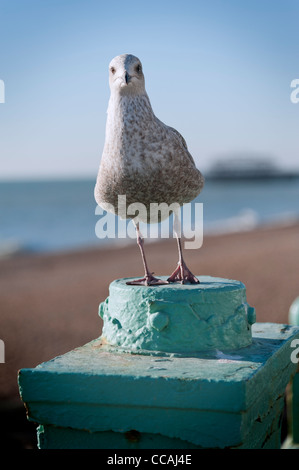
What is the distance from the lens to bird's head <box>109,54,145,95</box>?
2.65 metres

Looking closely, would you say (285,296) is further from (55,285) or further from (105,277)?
(55,285)

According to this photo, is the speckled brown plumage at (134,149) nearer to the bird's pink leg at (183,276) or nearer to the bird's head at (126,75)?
the bird's head at (126,75)

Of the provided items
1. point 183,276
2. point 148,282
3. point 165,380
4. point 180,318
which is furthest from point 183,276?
point 165,380

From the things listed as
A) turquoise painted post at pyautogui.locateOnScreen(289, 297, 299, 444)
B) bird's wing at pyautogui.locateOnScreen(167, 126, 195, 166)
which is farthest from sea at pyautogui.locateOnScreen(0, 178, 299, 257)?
bird's wing at pyautogui.locateOnScreen(167, 126, 195, 166)

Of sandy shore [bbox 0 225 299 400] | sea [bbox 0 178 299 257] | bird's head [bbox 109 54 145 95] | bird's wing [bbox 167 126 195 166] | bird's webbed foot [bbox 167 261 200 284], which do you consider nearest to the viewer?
bird's head [bbox 109 54 145 95]

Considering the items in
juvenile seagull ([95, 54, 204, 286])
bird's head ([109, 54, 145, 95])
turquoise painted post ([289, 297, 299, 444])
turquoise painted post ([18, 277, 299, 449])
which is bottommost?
turquoise painted post ([289, 297, 299, 444])

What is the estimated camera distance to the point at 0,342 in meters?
7.83

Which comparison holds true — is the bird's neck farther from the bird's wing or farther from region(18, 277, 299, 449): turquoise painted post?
region(18, 277, 299, 449): turquoise painted post

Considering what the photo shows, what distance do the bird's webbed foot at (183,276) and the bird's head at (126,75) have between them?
0.98m

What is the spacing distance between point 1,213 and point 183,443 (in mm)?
44777

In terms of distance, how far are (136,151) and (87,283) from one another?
Result: 966 cm

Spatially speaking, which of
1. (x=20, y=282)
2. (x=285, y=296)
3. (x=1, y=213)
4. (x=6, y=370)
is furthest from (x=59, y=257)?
(x=1, y=213)

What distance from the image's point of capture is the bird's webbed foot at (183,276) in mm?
2762

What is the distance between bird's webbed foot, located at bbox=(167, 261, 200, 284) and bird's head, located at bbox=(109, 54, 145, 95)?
98 centimetres
